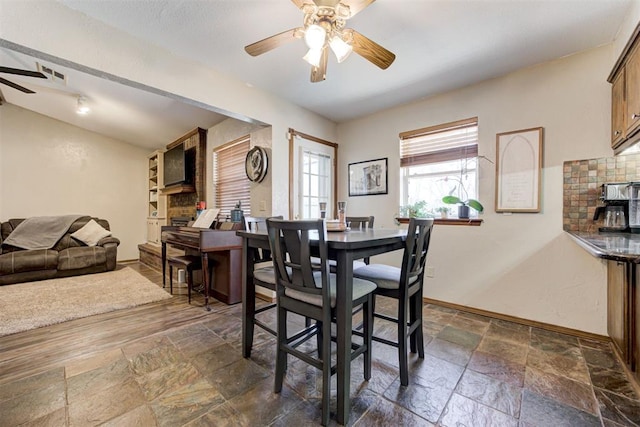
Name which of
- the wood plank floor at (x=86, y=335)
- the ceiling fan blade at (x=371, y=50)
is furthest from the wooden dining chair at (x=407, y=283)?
the wood plank floor at (x=86, y=335)

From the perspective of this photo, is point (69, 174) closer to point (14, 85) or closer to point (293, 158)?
point (14, 85)

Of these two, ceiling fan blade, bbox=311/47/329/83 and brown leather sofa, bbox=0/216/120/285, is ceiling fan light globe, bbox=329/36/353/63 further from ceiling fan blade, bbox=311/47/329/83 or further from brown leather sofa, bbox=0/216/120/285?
brown leather sofa, bbox=0/216/120/285

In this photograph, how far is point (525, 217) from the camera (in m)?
2.49

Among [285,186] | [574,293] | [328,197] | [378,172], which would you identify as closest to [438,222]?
[378,172]

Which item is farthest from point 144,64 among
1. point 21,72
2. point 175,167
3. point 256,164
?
point 175,167

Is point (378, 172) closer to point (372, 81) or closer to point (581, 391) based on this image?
point (372, 81)

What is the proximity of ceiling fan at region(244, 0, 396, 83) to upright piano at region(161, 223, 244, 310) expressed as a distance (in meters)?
1.93

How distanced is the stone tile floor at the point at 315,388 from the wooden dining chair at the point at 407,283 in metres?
0.23

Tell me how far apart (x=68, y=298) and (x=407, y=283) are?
13.2ft

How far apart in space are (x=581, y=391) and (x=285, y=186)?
2966 millimetres

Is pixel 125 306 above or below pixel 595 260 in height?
below

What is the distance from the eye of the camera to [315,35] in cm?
153

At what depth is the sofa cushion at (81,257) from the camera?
13.9 ft

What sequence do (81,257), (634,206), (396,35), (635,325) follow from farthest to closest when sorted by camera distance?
(81,257) → (396,35) → (634,206) → (635,325)
